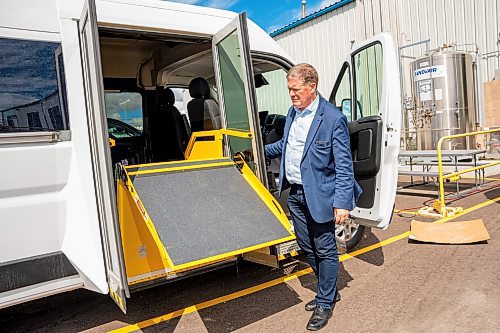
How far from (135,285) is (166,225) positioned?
568 millimetres

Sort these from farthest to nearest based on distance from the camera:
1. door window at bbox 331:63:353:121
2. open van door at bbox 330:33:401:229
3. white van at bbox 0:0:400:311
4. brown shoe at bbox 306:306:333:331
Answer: door window at bbox 331:63:353:121
open van door at bbox 330:33:401:229
brown shoe at bbox 306:306:333:331
white van at bbox 0:0:400:311

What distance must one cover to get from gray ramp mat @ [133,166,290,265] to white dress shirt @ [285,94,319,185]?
458 mm

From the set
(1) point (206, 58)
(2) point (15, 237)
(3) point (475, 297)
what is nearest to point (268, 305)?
(3) point (475, 297)

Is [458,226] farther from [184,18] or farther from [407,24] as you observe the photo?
[407,24]

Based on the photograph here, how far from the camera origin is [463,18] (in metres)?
11.9

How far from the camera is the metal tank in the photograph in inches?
407

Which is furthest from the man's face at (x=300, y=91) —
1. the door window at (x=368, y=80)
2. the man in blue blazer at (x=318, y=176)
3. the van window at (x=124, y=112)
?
the van window at (x=124, y=112)

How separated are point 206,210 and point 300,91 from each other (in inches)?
47.7

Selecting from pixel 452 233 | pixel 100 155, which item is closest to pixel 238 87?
pixel 100 155

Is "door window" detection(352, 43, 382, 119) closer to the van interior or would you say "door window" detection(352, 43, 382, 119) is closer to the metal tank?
the van interior

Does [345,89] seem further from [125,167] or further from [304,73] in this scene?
[125,167]

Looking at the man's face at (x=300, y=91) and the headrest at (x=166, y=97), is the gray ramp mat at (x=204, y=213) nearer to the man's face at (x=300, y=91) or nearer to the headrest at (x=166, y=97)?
the man's face at (x=300, y=91)

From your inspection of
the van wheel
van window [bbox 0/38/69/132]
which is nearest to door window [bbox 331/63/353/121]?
the van wheel

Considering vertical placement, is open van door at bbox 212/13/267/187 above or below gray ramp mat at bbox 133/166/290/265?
above
